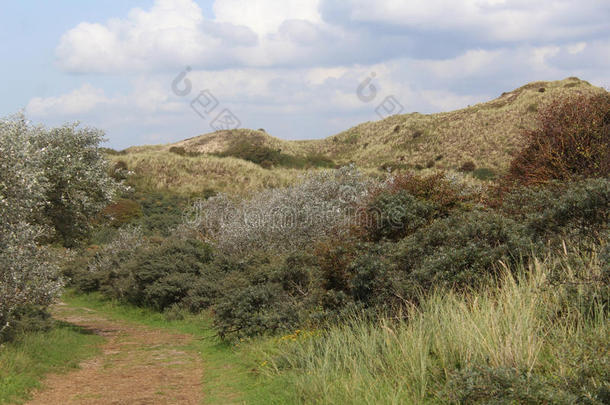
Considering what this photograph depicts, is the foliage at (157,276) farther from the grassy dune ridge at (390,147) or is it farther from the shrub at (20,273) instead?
the grassy dune ridge at (390,147)

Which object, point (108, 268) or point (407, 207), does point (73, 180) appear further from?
point (108, 268)

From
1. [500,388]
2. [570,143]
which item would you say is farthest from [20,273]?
[570,143]

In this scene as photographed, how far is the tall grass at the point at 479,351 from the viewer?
531 cm

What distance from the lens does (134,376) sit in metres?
9.77

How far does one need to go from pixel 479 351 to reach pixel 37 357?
24.0 feet

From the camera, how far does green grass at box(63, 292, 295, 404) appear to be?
787 cm

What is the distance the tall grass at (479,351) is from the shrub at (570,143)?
21.4ft

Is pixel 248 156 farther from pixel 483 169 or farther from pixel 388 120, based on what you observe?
pixel 388 120

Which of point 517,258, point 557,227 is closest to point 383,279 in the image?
point 517,258

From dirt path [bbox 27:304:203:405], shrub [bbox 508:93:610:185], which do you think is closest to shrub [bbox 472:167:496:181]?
shrub [bbox 508:93:610:185]

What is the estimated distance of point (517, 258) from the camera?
8.73 meters

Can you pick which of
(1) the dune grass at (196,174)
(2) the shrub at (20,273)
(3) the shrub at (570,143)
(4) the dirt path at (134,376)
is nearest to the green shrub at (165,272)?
(4) the dirt path at (134,376)

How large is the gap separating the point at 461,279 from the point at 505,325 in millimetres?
2147

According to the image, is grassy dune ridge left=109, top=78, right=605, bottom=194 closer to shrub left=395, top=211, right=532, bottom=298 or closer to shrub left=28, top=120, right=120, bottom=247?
shrub left=28, top=120, right=120, bottom=247
